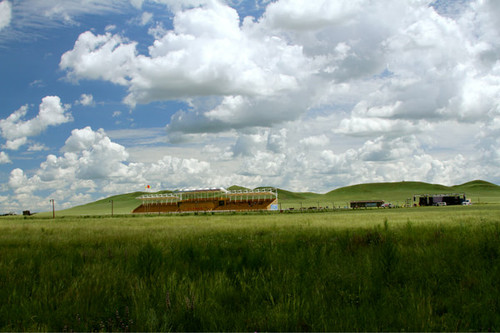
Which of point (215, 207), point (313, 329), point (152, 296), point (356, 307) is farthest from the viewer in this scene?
point (215, 207)

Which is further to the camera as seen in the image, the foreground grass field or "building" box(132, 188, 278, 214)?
"building" box(132, 188, 278, 214)

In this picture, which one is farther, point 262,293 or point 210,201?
point 210,201

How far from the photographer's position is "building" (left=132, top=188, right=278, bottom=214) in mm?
122194

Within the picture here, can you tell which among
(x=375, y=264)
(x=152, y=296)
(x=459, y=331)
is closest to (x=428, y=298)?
(x=459, y=331)

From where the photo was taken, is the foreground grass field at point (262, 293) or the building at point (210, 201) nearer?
the foreground grass field at point (262, 293)

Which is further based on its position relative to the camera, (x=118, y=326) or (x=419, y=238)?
(x=419, y=238)

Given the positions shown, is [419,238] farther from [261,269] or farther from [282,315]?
[282,315]

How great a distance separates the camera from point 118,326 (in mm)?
5074

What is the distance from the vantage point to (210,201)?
134 m

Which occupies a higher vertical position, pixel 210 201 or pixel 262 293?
pixel 210 201

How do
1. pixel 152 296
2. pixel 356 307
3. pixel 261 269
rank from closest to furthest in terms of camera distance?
pixel 356 307 < pixel 152 296 < pixel 261 269

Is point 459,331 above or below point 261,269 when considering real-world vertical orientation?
below

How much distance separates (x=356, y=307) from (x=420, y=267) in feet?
8.24

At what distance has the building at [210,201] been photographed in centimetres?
12219
